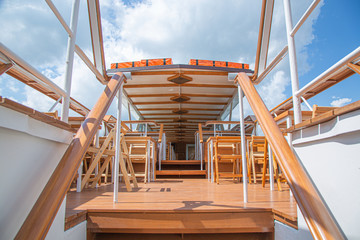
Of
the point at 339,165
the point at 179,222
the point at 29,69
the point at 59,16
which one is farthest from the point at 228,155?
the point at 29,69

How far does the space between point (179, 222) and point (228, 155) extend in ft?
7.73

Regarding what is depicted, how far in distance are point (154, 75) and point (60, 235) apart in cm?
481

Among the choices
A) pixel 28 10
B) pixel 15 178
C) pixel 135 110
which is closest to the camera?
pixel 15 178

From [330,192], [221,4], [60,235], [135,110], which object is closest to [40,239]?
[60,235]

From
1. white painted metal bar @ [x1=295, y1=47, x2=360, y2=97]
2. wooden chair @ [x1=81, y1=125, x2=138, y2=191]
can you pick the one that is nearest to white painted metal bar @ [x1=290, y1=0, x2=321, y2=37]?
white painted metal bar @ [x1=295, y1=47, x2=360, y2=97]

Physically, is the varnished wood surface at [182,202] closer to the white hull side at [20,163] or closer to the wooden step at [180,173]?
the white hull side at [20,163]

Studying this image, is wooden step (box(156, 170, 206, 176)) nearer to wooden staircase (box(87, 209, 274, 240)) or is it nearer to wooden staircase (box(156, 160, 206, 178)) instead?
wooden staircase (box(156, 160, 206, 178))

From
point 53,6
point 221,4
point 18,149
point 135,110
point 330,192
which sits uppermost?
point 221,4

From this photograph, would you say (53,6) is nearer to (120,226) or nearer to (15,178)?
(15,178)

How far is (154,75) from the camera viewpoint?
572 cm

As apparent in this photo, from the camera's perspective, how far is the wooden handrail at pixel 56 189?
80cm

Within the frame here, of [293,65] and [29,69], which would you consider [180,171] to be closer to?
[293,65]

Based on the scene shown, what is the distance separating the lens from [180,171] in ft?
18.1

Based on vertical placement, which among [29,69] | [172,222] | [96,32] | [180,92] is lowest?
[172,222]
